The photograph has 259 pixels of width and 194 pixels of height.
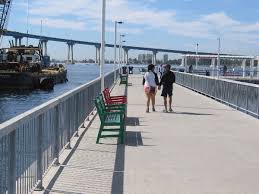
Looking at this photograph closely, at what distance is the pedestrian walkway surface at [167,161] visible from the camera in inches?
283

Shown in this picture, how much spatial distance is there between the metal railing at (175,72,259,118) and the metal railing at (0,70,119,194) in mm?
7820

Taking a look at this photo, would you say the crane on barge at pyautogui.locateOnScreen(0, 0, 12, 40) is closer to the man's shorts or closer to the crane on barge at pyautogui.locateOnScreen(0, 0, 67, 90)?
the crane on barge at pyautogui.locateOnScreen(0, 0, 67, 90)

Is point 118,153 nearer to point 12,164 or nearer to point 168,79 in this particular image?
point 12,164

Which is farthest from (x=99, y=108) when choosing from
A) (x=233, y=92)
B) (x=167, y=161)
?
(x=233, y=92)

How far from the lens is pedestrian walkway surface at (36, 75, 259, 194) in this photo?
7.18 meters

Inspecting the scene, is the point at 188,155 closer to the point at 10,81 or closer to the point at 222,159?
the point at 222,159

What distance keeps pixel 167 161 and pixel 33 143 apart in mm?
3120

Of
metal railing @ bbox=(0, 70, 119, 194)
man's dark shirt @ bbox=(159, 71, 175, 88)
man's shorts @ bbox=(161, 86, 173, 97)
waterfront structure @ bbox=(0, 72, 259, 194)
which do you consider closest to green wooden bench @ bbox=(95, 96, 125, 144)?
waterfront structure @ bbox=(0, 72, 259, 194)

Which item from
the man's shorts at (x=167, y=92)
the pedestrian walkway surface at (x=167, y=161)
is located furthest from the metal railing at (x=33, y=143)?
the man's shorts at (x=167, y=92)

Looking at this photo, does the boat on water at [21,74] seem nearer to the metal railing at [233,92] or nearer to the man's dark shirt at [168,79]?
the metal railing at [233,92]

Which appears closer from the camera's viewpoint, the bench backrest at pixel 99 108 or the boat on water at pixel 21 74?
the bench backrest at pixel 99 108

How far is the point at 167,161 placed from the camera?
9.01 meters

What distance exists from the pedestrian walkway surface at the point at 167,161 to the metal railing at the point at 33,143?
30 centimetres

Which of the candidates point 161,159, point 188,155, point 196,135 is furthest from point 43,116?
point 196,135
